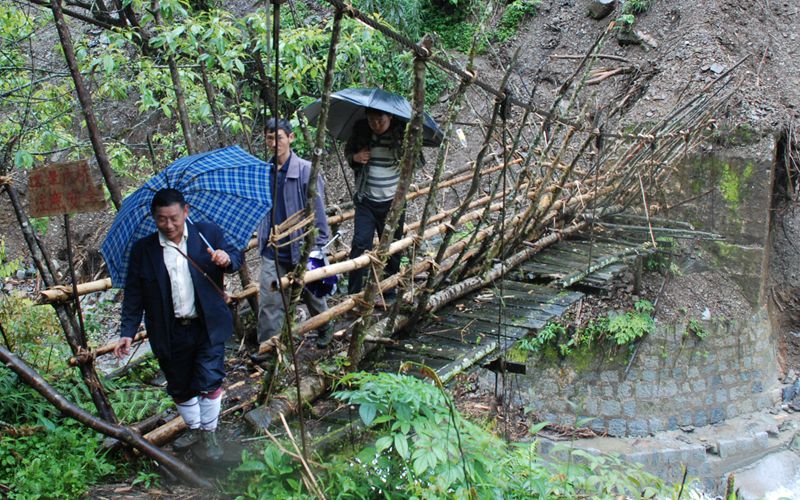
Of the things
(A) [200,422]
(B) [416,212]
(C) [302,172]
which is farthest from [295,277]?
(B) [416,212]

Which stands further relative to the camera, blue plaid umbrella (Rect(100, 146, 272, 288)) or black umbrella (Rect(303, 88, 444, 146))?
black umbrella (Rect(303, 88, 444, 146))

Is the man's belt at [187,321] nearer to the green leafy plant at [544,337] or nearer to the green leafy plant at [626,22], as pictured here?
the green leafy plant at [544,337]

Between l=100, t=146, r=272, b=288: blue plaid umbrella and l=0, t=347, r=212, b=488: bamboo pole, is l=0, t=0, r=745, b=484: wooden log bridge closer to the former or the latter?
l=0, t=347, r=212, b=488: bamboo pole

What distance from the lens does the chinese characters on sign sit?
2475mm

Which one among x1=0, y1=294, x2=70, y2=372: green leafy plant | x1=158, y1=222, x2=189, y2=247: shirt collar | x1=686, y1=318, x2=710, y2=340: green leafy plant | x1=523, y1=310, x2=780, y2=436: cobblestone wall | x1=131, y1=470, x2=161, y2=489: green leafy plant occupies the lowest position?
x1=523, y1=310, x2=780, y2=436: cobblestone wall

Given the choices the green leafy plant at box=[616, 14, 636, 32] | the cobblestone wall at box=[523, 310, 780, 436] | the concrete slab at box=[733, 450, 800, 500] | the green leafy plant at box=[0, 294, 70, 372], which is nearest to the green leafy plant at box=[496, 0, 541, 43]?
the green leafy plant at box=[616, 14, 636, 32]

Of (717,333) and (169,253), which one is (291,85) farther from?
(717,333)

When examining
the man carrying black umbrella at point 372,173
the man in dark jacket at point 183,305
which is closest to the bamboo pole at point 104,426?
the man in dark jacket at point 183,305

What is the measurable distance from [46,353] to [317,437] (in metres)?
2.68

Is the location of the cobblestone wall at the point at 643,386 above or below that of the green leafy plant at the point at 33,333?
below

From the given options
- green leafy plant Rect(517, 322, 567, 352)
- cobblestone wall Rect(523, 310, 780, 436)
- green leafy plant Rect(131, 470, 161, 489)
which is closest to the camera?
green leafy plant Rect(131, 470, 161, 489)

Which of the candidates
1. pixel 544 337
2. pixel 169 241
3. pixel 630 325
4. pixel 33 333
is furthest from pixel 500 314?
pixel 630 325

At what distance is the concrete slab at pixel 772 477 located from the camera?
7410 mm

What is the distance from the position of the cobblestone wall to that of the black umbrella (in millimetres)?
4879
